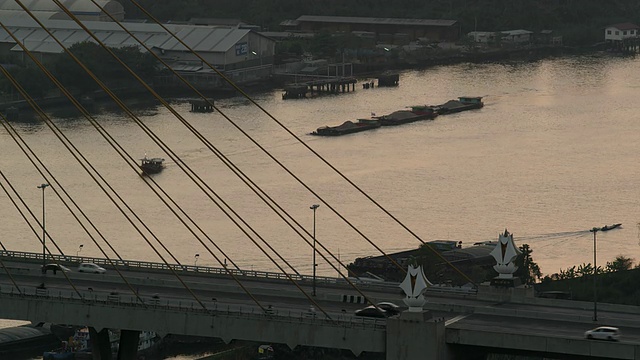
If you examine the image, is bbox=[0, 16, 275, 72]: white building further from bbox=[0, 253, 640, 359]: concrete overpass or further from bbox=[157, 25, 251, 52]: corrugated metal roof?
bbox=[0, 253, 640, 359]: concrete overpass

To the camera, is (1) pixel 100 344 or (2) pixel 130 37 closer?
(1) pixel 100 344

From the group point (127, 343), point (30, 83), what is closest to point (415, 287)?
point (127, 343)

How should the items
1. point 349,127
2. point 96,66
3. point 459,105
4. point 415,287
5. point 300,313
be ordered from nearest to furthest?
point 415,287
point 300,313
point 349,127
point 459,105
point 96,66

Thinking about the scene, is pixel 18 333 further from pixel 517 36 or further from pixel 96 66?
pixel 517 36

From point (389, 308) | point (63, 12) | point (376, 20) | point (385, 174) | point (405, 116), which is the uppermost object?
point (63, 12)

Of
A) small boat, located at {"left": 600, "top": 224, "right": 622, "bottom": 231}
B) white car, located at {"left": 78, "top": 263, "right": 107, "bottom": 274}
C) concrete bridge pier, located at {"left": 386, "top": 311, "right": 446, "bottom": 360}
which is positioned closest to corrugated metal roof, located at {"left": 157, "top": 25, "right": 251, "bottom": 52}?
small boat, located at {"left": 600, "top": 224, "right": 622, "bottom": 231}

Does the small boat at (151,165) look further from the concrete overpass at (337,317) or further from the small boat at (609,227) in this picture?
the concrete overpass at (337,317)
